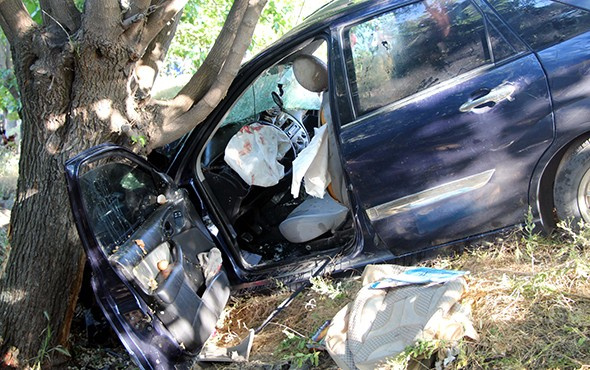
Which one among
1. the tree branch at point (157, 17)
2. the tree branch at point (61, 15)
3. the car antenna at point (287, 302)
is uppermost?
the tree branch at point (61, 15)

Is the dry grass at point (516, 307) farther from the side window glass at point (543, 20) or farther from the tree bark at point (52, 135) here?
the tree bark at point (52, 135)

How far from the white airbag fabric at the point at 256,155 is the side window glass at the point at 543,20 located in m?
1.72

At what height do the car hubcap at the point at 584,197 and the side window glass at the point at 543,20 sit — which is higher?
the side window glass at the point at 543,20

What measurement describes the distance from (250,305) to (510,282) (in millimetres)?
1650

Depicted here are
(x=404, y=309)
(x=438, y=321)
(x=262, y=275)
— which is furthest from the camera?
(x=262, y=275)

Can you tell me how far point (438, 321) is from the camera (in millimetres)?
2672

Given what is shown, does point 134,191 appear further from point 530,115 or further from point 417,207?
point 530,115

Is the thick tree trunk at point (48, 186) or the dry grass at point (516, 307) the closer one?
the dry grass at point (516, 307)

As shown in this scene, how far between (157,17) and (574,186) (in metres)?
2.67

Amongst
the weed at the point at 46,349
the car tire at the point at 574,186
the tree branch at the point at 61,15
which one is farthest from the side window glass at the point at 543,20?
the weed at the point at 46,349

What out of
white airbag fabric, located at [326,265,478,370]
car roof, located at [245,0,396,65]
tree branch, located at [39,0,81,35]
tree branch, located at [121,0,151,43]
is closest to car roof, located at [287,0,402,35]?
car roof, located at [245,0,396,65]

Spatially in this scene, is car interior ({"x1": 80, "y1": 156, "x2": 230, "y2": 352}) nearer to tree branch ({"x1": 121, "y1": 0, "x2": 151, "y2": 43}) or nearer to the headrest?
tree branch ({"x1": 121, "y1": 0, "x2": 151, "y2": 43})

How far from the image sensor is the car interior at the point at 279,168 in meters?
3.74

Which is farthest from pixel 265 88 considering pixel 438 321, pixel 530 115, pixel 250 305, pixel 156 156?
pixel 438 321
